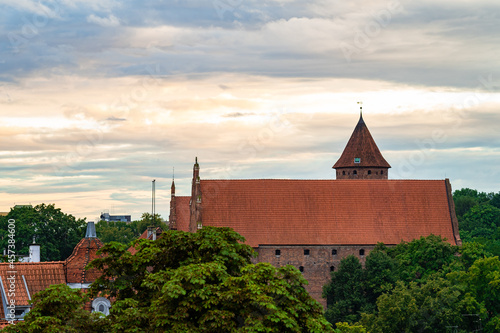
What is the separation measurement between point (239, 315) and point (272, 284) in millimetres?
1231

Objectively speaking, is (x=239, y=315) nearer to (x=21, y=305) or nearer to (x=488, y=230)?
(x=21, y=305)

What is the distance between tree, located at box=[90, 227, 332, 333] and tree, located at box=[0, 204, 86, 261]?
166 ft

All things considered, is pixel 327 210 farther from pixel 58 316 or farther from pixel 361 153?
pixel 58 316

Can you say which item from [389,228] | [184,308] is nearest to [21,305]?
[184,308]

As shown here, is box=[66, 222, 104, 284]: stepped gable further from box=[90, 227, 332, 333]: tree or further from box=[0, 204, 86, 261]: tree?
box=[0, 204, 86, 261]: tree

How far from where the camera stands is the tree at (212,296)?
2158 centimetres

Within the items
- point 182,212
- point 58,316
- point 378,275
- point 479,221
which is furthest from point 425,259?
point 58,316

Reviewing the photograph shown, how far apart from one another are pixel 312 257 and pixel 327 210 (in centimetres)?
461

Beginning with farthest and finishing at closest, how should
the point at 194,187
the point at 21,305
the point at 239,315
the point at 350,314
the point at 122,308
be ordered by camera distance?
1. the point at 194,187
2. the point at 350,314
3. the point at 21,305
4. the point at 122,308
5. the point at 239,315

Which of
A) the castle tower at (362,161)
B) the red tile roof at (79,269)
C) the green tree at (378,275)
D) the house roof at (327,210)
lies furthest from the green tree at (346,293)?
the red tile roof at (79,269)

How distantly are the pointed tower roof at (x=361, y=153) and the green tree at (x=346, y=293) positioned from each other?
16.0m

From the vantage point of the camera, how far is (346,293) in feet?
186

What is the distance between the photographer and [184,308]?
2205 cm

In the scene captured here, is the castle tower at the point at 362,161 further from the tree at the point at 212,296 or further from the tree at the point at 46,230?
the tree at the point at 212,296
